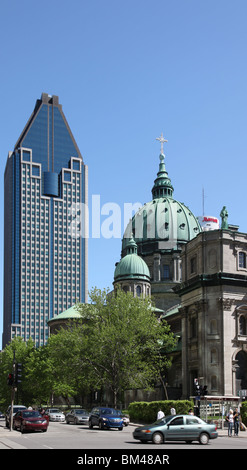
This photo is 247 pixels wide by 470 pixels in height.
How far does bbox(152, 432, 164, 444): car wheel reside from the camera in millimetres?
32075

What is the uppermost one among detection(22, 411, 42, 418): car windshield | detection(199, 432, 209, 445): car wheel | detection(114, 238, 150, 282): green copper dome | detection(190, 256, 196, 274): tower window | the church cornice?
detection(114, 238, 150, 282): green copper dome

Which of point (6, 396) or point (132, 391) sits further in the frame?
point (6, 396)

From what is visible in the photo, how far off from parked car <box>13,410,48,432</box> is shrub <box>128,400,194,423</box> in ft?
50.9

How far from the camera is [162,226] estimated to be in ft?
423

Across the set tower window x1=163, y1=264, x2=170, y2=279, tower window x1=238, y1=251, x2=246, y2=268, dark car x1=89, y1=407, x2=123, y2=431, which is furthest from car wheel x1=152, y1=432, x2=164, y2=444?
tower window x1=163, y1=264, x2=170, y2=279

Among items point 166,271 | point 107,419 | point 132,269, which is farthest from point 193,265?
point 166,271

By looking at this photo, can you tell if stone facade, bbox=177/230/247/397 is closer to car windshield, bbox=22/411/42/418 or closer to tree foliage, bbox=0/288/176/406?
tree foliage, bbox=0/288/176/406

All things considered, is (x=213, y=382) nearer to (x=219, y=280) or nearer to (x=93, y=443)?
(x=219, y=280)

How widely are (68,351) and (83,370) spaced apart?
3121mm

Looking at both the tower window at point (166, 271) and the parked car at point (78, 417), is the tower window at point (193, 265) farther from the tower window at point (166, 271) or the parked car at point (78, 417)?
the tower window at point (166, 271)

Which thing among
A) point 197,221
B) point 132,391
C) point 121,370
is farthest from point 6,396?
point 197,221
